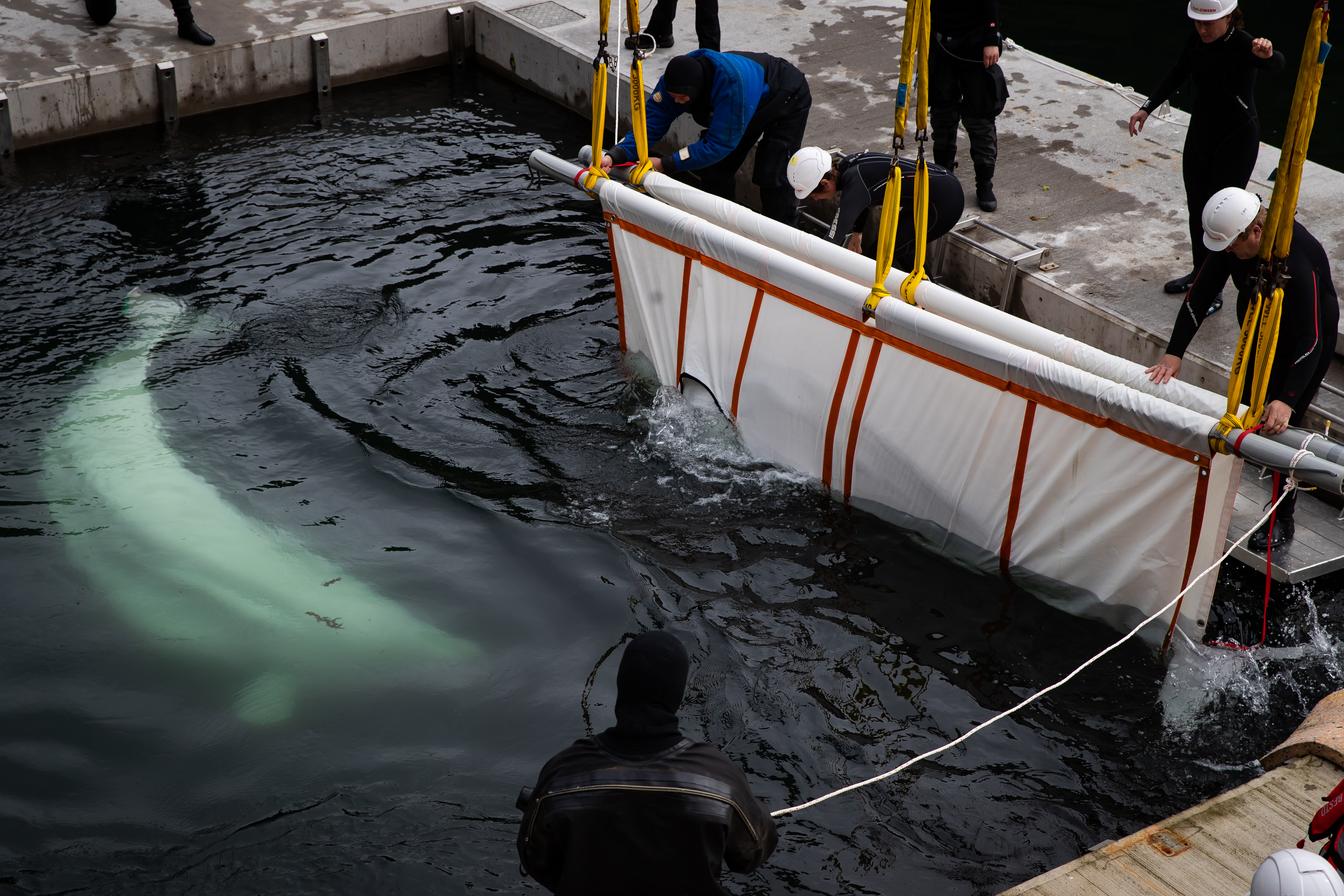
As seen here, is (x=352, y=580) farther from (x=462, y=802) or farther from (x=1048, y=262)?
(x=1048, y=262)

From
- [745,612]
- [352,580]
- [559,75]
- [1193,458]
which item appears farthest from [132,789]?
[559,75]

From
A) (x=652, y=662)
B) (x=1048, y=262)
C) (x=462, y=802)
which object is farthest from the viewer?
(x=1048, y=262)

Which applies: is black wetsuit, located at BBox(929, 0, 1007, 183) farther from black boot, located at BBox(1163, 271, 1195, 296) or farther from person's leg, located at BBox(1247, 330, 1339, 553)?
person's leg, located at BBox(1247, 330, 1339, 553)

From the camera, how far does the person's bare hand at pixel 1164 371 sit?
4.82 meters

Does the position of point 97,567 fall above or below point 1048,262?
below

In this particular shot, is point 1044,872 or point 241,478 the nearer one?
point 1044,872

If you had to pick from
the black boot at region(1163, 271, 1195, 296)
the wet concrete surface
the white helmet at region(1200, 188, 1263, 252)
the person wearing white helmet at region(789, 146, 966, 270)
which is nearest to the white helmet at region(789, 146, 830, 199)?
the person wearing white helmet at region(789, 146, 966, 270)

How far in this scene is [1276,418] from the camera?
Result: 4.50 meters

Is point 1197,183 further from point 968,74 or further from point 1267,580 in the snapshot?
point 1267,580

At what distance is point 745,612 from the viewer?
18.3 feet

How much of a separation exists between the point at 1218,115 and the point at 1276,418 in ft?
8.57

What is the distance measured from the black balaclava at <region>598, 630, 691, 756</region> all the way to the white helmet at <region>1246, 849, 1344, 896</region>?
1.59 meters

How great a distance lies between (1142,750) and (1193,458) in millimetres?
1290

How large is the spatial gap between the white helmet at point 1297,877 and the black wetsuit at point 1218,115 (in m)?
3.99
